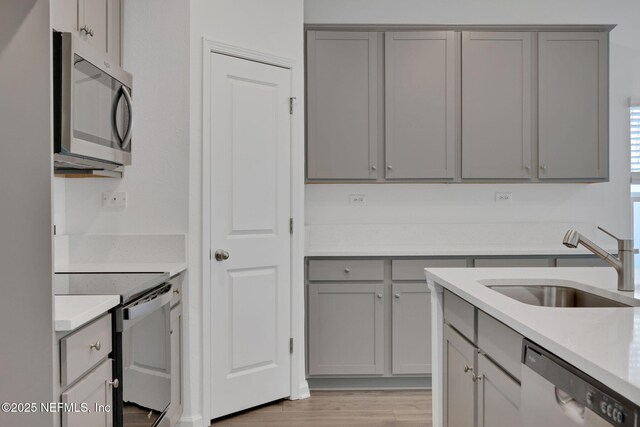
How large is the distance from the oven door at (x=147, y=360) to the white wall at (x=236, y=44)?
15.2 inches

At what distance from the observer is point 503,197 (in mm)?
3887

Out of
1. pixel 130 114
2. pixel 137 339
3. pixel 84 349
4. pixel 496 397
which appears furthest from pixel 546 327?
pixel 130 114

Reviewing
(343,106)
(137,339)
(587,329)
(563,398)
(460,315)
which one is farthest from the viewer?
(343,106)

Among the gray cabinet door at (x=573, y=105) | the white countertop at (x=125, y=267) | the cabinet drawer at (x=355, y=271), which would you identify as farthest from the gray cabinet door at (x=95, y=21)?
the gray cabinet door at (x=573, y=105)

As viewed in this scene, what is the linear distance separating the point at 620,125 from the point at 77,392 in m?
4.03

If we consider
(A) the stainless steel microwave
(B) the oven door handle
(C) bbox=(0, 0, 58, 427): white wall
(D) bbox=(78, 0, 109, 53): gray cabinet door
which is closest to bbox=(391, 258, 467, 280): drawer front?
(B) the oven door handle

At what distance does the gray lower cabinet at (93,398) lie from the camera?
4.76 feet

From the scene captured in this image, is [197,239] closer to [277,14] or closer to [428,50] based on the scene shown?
[277,14]

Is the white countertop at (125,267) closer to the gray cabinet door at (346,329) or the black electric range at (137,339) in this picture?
the black electric range at (137,339)

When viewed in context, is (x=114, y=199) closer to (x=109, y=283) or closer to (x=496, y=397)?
(x=109, y=283)

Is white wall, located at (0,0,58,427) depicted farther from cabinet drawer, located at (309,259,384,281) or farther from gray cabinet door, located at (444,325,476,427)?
cabinet drawer, located at (309,259,384,281)

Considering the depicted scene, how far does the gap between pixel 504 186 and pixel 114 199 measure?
2789mm

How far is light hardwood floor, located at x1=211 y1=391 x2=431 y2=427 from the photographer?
2.79 meters

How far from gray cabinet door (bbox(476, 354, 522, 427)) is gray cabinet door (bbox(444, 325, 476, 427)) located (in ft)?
0.23
